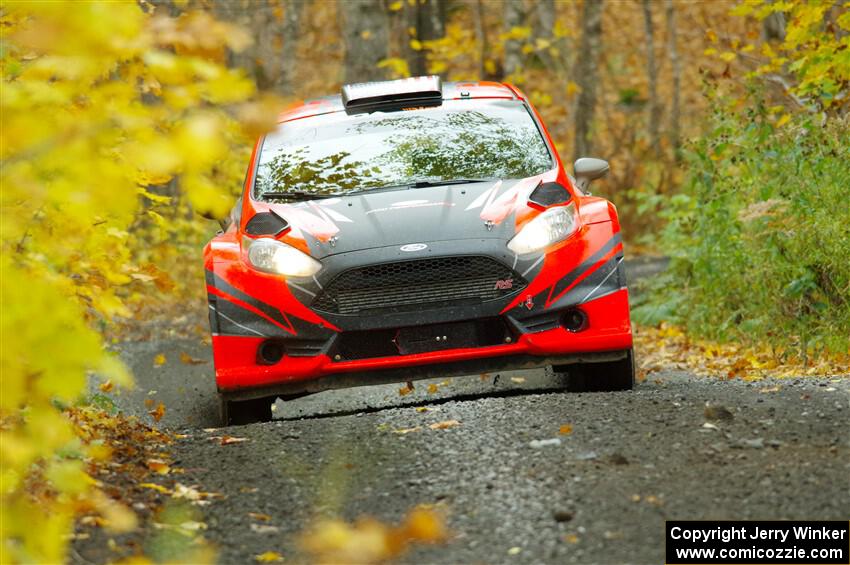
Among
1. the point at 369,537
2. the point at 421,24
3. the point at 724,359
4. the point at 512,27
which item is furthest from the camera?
the point at 421,24

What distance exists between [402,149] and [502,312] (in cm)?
162

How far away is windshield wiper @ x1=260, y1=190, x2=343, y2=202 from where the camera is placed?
23.1ft

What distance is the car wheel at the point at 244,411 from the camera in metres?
6.93

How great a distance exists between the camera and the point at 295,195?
7.09m

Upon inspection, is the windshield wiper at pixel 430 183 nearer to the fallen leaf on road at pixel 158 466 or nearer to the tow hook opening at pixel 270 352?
the tow hook opening at pixel 270 352

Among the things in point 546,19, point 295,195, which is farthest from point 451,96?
point 546,19

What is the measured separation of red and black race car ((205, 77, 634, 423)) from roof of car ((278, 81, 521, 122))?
1276 mm

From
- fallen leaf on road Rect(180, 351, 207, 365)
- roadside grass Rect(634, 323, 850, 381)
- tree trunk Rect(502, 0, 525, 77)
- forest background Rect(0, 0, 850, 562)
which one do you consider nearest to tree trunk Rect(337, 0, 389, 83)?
forest background Rect(0, 0, 850, 562)

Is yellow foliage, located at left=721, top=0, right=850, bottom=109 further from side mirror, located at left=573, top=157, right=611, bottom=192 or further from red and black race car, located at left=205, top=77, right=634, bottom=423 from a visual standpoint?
red and black race car, located at left=205, top=77, right=634, bottom=423

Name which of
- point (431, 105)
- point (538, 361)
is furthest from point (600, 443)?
point (431, 105)

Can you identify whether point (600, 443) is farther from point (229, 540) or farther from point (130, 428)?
point (130, 428)

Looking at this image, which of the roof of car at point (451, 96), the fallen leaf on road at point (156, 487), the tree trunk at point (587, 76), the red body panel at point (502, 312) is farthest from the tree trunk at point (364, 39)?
the fallen leaf on road at point (156, 487)

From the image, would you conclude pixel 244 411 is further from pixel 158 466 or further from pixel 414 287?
pixel 158 466

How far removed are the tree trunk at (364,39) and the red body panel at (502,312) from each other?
12713mm
